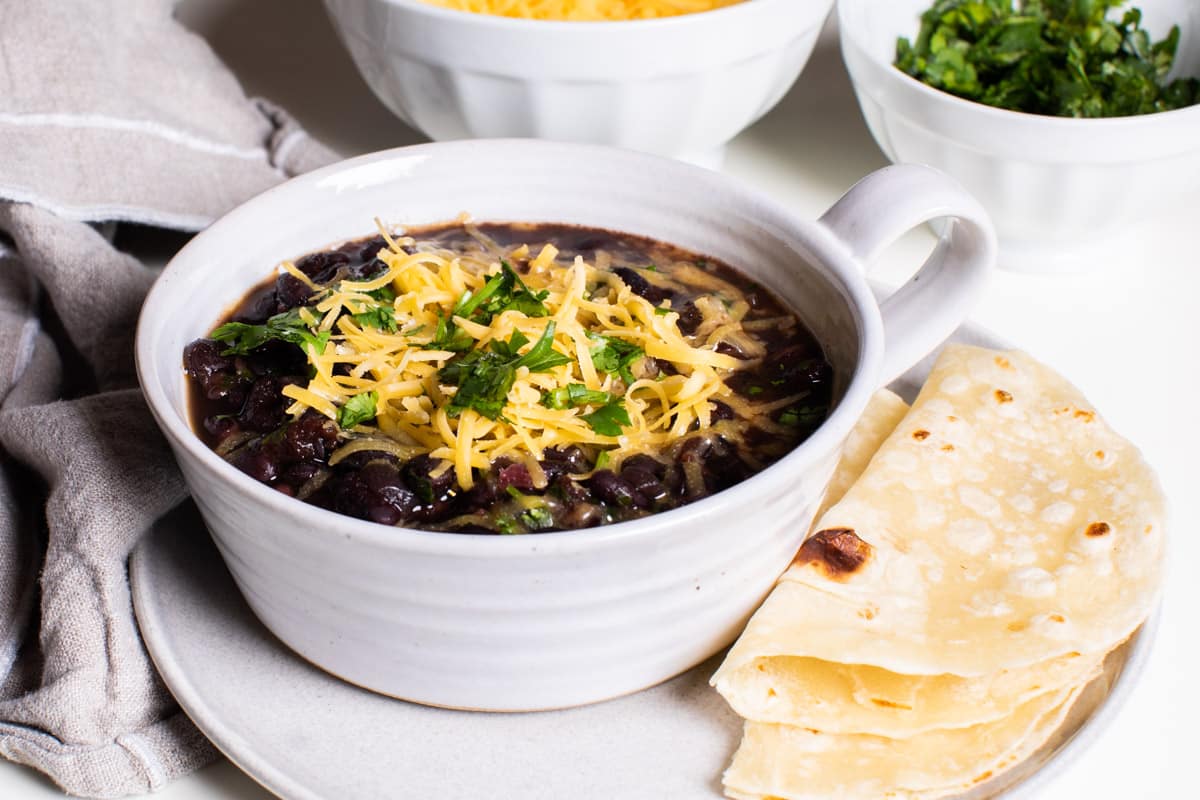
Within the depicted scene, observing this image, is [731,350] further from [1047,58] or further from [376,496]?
[1047,58]

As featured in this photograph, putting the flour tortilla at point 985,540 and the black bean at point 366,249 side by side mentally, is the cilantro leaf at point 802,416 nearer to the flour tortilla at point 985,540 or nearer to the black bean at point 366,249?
the flour tortilla at point 985,540

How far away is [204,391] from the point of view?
8.87 feet

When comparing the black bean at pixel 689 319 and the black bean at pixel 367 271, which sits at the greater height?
the black bean at pixel 367 271

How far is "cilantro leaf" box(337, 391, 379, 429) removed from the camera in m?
2.53

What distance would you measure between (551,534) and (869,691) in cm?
70

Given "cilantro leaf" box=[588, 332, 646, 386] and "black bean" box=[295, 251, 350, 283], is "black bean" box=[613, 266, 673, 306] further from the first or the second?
"black bean" box=[295, 251, 350, 283]

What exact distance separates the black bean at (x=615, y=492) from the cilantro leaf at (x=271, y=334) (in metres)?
0.62

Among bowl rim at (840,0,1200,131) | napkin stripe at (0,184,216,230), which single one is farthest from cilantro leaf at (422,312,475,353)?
bowl rim at (840,0,1200,131)

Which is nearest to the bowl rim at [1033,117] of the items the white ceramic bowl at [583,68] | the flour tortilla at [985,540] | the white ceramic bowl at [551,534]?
the white ceramic bowl at [583,68]

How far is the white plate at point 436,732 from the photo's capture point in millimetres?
2295

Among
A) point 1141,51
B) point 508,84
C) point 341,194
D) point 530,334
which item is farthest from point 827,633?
point 1141,51

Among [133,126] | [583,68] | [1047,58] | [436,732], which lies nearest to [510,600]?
[436,732]

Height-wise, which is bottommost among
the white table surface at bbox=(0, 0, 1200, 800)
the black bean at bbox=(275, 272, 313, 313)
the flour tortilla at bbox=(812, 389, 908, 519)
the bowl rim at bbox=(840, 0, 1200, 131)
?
the white table surface at bbox=(0, 0, 1200, 800)

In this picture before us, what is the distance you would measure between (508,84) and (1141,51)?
2.19m
